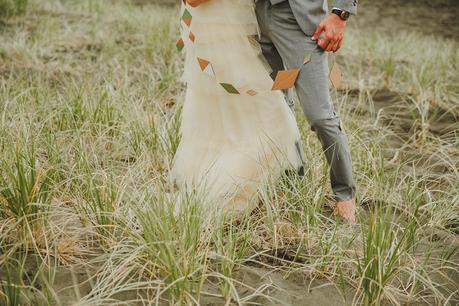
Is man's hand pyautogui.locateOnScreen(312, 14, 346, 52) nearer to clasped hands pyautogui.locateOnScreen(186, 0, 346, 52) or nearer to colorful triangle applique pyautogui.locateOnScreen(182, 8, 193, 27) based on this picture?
clasped hands pyautogui.locateOnScreen(186, 0, 346, 52)

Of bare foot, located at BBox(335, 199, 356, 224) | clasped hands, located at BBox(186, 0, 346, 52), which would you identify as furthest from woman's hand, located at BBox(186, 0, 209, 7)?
bare foot, located at BBox(335, 199, 356, 224)

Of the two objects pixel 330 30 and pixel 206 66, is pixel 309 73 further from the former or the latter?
pixel 206 66

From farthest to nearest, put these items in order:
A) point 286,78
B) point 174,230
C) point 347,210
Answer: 1. point 347,210
2. point 286,78
3. point 174,230

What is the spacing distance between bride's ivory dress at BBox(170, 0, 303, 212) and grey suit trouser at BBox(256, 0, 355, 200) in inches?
5.2

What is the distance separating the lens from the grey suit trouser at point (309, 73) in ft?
6.65

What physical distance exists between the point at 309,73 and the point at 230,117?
46 centimetres

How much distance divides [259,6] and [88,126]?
4.11 ft

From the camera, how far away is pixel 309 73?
80.7 inches

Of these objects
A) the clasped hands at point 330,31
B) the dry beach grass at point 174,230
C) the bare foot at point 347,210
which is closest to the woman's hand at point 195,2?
the clasped hands at point 330,31

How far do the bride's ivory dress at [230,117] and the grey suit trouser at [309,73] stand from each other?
0.13 metres

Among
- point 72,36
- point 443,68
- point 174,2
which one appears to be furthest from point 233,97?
point 174,2

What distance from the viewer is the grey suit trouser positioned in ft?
6.65

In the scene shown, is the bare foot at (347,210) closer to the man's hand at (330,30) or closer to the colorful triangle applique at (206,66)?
the man's hand at (330,30)

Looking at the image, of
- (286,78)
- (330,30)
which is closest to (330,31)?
(330,30)
